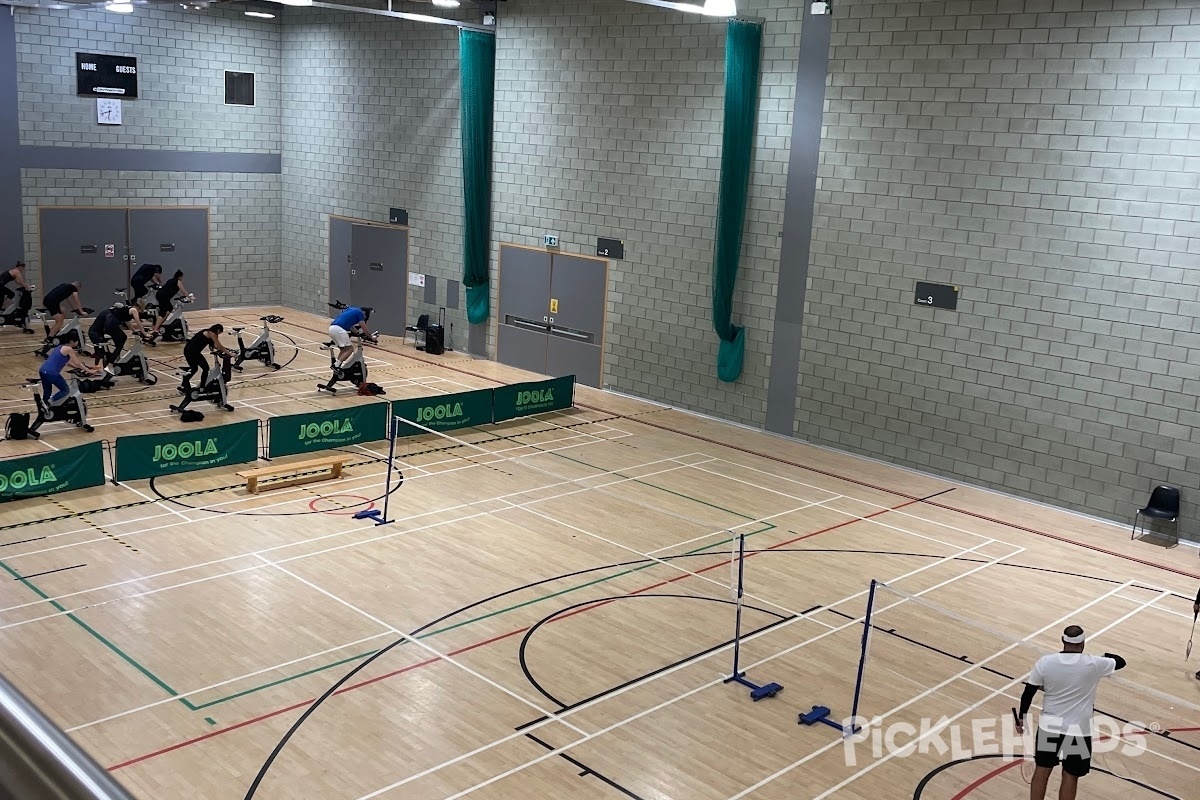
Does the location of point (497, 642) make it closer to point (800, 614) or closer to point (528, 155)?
point (800, 614)

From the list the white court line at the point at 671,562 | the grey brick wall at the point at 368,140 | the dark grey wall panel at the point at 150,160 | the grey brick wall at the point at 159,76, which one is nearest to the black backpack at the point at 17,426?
the white court line at the point at 671,562

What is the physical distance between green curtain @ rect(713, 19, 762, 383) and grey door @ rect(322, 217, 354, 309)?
1223cm

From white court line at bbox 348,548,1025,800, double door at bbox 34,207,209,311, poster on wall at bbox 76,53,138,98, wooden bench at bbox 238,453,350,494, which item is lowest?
white court line at bbox 348,548,1025,800

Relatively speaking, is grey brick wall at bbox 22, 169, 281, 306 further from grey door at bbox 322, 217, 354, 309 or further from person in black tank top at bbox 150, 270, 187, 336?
person in black tank top at bbox 150, 270, 187, 336

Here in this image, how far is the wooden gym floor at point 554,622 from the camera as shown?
952 cm

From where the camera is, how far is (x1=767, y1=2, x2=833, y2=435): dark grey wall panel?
19.7 meters

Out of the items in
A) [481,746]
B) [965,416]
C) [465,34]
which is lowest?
[481,746]

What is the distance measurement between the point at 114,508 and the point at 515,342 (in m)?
12.1

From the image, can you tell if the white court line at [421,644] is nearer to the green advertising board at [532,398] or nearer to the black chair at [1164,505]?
the green advertising board at [532,398]

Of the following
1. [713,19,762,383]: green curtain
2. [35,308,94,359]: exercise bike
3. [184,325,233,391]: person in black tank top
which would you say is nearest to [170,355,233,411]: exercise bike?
[184,325,233,391]: person in black tank top

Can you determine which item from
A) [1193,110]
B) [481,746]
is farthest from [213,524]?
[1193,110]

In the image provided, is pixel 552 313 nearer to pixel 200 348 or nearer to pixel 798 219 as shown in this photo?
pixel 798 219

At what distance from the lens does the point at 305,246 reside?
31.2 m

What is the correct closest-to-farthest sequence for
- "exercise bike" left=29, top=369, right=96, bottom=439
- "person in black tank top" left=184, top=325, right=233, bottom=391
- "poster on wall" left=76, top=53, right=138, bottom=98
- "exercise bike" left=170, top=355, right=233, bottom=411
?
1. "exercise bike" left=29, top=369, right=96, bottom=439
2. "person in black tank top" left=184, top=325, right=233, bottom=391
3. "exercise bike" left=170, top=355, right=233, bottom=411
4. "poster on wall" left=76, top=53, right=138, bottom=98
